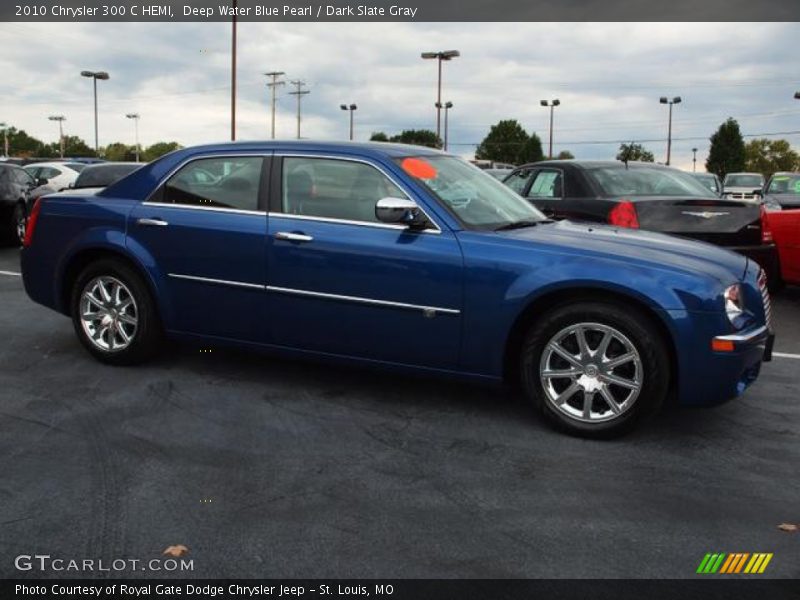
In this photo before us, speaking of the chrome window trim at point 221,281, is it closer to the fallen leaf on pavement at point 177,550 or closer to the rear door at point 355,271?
the rear door at point 355,271

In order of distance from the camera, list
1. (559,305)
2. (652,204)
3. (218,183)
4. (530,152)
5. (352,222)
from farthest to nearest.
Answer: (530,152) → (652,204) → (218,183) → (352,222) → (559,305)

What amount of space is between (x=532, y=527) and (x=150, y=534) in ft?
4.86

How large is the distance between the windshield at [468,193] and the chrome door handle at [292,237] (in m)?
0.71

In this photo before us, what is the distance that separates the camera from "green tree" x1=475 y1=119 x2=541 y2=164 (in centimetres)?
11338

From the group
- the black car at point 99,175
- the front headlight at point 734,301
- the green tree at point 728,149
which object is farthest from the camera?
the green tree at point 728,149

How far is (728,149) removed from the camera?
312 feet

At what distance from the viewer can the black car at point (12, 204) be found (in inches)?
508

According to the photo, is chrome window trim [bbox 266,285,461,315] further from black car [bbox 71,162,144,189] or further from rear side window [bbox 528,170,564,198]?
black car [bbox 71,162,144,189]

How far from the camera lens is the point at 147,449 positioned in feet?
13.4

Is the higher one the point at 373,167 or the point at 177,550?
the point at 373,167

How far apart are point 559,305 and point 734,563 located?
1.70 meters

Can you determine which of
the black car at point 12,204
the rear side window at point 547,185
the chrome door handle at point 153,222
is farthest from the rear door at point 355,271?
the black car at point 12,204

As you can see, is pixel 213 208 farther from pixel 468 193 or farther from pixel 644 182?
pixel 644 182

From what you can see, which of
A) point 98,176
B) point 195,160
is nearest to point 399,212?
point 195,160
